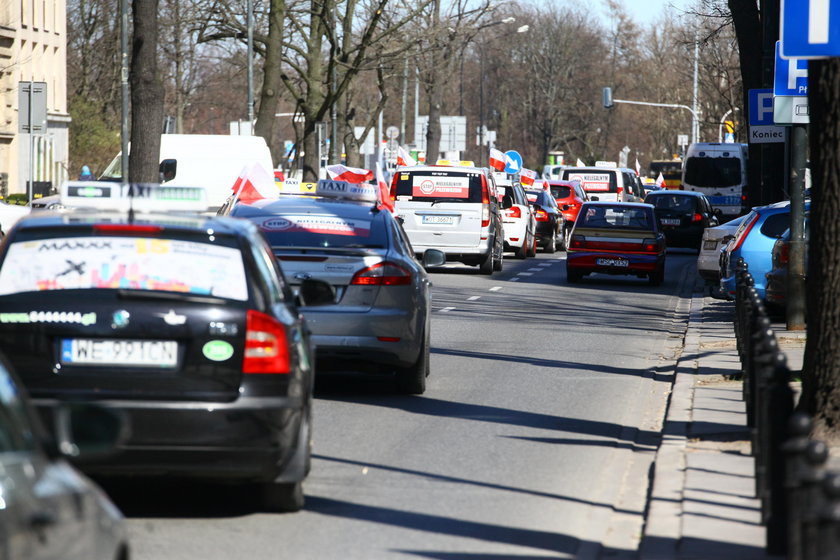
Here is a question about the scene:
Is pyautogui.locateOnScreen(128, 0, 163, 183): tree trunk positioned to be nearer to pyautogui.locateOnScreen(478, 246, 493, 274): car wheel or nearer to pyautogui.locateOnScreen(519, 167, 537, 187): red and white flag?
pyautogui.locateOnScreen(478, 246, 493, 274): car wheel

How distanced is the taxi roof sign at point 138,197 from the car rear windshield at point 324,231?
3.53 meters

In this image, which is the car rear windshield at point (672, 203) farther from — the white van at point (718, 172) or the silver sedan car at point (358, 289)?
the silver sedan car at point (358, 289)

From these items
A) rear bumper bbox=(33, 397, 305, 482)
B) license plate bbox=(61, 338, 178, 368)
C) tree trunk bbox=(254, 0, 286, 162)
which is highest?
tree trunk bbox=(254, 0, 286, 162)

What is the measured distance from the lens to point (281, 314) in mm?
7172

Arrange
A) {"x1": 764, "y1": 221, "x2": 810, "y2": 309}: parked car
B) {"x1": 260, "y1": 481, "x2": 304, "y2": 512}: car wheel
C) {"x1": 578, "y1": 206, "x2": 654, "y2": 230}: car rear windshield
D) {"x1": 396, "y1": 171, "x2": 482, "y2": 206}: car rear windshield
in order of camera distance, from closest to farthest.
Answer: {"x1": 260, "y1": 481, "x2": 304, "y2": 512}: car wheel < {"x1": 764, "y1": 221, "x2": 810, "y2": 309}: parked car < {"x1": 578, "y1": 206, "x2": 654, "y2": 230}: car rear windshield < {"x1": 396, "y1": 171, "x2": 482, "y2": 206}: car rear windshield

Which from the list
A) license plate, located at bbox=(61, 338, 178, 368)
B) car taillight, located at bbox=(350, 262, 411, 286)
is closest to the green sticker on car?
license plate, located at bbox=(61, 338, 178, 368)

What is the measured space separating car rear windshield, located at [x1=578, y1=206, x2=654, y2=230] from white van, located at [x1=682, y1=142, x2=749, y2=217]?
1053 inches

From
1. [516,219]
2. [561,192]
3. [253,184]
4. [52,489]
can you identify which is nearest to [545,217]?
[516,219]

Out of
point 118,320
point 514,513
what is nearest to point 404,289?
point 514,513

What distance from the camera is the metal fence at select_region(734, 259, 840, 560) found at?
13.4ft

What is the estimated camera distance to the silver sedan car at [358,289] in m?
11.2

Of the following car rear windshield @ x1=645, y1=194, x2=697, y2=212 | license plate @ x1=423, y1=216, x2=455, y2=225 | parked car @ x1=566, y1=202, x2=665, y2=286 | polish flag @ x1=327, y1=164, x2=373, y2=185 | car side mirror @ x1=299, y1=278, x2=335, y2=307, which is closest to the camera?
car side mirror @ x1=299, y1=278, x2=335, y2=307

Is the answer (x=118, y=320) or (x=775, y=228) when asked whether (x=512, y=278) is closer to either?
(x=775, y=228)

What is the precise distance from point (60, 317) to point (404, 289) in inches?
187
